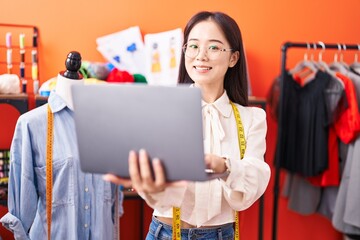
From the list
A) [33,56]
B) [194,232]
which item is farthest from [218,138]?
[33,56]

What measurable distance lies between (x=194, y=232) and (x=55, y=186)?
1.46 feet

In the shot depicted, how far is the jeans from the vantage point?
0.99 meters

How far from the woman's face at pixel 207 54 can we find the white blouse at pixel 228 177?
3.5 inches

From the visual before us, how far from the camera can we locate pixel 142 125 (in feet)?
2.35

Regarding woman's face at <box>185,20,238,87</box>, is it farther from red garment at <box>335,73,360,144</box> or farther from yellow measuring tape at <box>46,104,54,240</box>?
red garment at <box>335,73,360,144</box>

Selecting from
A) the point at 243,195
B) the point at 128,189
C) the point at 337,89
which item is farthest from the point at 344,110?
the point at 243,195

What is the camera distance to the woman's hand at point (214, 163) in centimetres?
83

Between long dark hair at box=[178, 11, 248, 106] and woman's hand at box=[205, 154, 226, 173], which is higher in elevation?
long dark hair at box=[178, 11, 248, 106]

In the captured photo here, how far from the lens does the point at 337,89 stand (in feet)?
6.44

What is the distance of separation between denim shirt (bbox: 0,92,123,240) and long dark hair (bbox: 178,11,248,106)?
396mm

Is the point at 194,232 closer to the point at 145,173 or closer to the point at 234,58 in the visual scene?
the point at 145,173

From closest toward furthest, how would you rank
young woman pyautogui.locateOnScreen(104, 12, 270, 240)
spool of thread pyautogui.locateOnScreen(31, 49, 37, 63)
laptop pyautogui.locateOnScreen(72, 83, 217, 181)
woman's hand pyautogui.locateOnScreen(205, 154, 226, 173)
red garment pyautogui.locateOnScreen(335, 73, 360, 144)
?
laptop pyautogui.locateOnScreen(72, 83, 217, 181)
woman's hand pyautogui.locateOnScreen(205, 154, 226, 173)
young woman pyautogui.locateOnScreen(104, 12, 270, 240)
red garment pyautogui.locateOnScreen(335, 73, 360, 144)
spool of thread pyautogui.locateOnScreen(31, 49, 37, 63)

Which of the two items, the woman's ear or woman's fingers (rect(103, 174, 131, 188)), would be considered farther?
the woman's ear

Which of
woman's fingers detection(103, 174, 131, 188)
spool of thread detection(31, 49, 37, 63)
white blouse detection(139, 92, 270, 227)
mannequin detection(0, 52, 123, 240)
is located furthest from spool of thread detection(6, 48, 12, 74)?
woman's fingers detection(103, 174, 131, 188)
